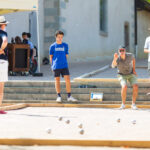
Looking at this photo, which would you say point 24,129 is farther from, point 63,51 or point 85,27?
point 85,27

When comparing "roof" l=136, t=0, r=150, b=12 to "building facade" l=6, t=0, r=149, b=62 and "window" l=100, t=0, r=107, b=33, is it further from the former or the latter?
"window" l=100, t=0, r=107, b=33

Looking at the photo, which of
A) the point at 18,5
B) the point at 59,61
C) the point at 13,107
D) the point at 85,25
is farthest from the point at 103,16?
the point at 13,107

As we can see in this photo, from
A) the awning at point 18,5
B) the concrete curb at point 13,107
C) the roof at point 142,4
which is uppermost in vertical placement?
the roof at point 142,4

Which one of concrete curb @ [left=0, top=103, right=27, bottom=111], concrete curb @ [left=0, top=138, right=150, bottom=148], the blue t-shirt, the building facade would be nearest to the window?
the building facade

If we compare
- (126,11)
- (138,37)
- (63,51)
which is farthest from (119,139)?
(138,37)

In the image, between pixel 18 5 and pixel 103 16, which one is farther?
pixel 103 16

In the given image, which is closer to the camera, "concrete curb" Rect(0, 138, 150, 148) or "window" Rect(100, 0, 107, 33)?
"concrete curb" Rect(0, 138, 150, 148)

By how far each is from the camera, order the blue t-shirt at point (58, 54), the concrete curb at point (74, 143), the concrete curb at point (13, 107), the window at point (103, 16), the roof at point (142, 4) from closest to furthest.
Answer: the concrete curb at point (74, 143) → the concrete curb at point (13, 107) → the blue t-shirt at point (58, 54) → the window at point (103, 16) → the roof at point (142, 4)

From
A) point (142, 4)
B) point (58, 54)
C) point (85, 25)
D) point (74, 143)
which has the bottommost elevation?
point (74, 143)

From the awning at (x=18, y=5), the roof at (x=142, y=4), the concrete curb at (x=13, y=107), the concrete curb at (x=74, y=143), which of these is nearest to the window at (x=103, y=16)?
the roof at (x=142, y=4)

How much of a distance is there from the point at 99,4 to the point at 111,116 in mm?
17259

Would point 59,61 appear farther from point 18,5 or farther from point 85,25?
point 85,25

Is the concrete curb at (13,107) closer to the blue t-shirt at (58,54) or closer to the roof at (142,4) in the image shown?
the blue t-shirt at (58,54)

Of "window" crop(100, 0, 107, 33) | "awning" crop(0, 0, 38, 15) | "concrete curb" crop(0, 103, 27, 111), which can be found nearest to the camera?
"concrete curb" crop(0, 103, 27, 111)
